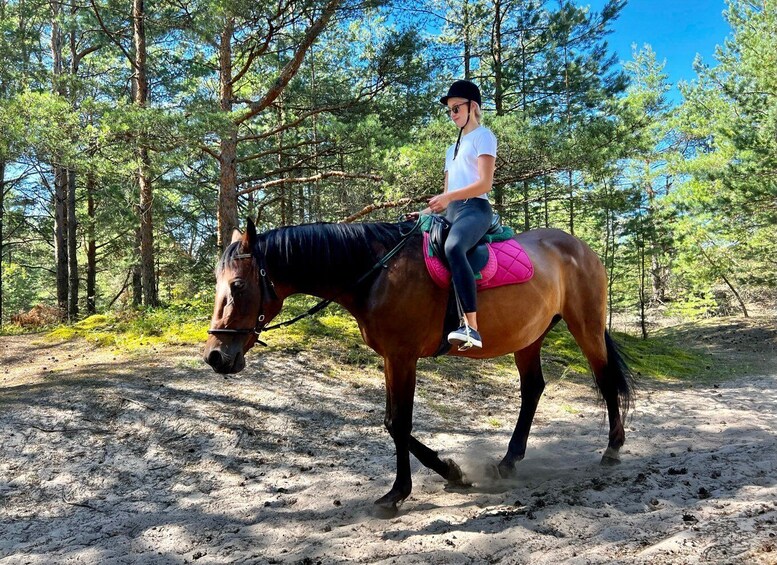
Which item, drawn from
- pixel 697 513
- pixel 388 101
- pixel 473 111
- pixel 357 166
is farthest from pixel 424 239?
pixel 388 101

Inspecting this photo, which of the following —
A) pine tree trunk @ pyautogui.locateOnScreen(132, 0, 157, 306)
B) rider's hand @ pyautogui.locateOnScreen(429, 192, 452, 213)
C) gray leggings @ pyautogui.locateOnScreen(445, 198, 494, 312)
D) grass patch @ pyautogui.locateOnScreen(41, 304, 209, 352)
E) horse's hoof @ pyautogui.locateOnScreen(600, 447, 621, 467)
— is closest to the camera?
gray leggings @ pyautogui.locateOnScreen(445, 198, 494, 312)

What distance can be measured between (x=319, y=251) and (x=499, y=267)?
4.57 feet

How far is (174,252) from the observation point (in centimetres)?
1606

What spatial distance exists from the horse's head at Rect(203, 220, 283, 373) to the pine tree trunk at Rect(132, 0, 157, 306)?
5487 millimetres

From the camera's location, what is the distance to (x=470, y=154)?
133 inches

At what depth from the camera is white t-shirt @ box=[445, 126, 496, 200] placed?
3.29 meters

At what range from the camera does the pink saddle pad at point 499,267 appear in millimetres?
3275

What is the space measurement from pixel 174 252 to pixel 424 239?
48.8 ft

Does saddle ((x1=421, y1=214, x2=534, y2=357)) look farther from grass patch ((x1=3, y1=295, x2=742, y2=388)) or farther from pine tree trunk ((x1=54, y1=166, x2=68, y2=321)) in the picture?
pine tree trunk ((x1=54, y1=166, x2=68, y2=321))

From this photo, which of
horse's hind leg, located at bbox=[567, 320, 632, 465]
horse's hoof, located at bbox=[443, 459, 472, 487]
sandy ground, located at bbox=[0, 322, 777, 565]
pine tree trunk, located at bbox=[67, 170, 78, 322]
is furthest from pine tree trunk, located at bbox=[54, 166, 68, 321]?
horse's hind leg, located at bbox=[567, 320, 632, 465]

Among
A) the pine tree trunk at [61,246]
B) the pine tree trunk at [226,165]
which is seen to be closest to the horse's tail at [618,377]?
the pine tree trunk at [226,165]

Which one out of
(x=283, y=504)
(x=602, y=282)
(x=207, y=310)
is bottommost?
(x=283, y=504)

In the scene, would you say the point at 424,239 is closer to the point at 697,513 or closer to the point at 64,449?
the point at 697,513

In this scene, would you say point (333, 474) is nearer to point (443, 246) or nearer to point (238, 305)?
point (238, 305)
